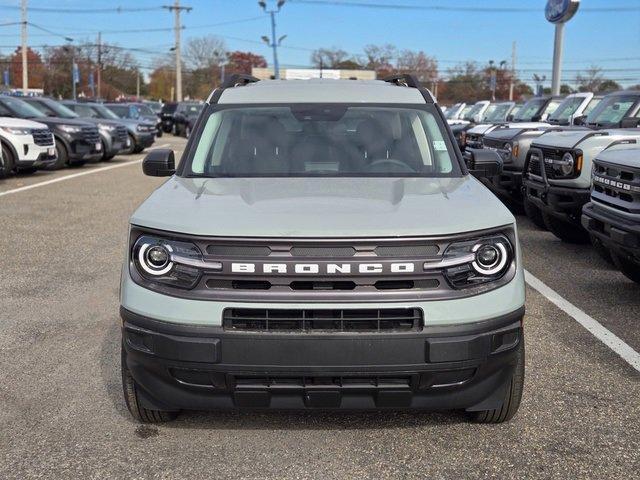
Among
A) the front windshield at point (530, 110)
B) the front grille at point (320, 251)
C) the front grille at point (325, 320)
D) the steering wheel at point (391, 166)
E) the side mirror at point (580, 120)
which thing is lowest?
the front grille at point (325, 320)

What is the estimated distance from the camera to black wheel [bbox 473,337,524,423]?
3.33m

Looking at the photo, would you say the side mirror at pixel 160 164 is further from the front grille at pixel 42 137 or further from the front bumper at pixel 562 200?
the front grille at pixel 42 137

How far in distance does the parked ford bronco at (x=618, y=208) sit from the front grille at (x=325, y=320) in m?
2.84

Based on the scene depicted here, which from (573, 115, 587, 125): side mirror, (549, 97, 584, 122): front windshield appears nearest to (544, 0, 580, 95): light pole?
(549, 97, 584, 122): front windshield

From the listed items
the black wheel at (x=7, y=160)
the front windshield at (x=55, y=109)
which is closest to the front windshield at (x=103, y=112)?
the front windshield at (x=55, y=109)

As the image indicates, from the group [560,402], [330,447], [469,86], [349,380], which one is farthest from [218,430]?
[469,86]

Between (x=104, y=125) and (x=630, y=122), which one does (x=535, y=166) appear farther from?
(x=104, y=125)

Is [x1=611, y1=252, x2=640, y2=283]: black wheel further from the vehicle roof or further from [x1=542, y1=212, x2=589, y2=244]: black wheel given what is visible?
the vehicle roof

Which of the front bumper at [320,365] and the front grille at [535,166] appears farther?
the front grille at [535,166]

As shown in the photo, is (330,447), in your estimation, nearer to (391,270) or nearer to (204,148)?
(391,270)

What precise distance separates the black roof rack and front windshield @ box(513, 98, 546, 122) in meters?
10.4

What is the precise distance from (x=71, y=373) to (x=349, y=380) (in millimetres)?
2121

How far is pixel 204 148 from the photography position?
4.41 m

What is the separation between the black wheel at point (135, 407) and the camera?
133 inches
